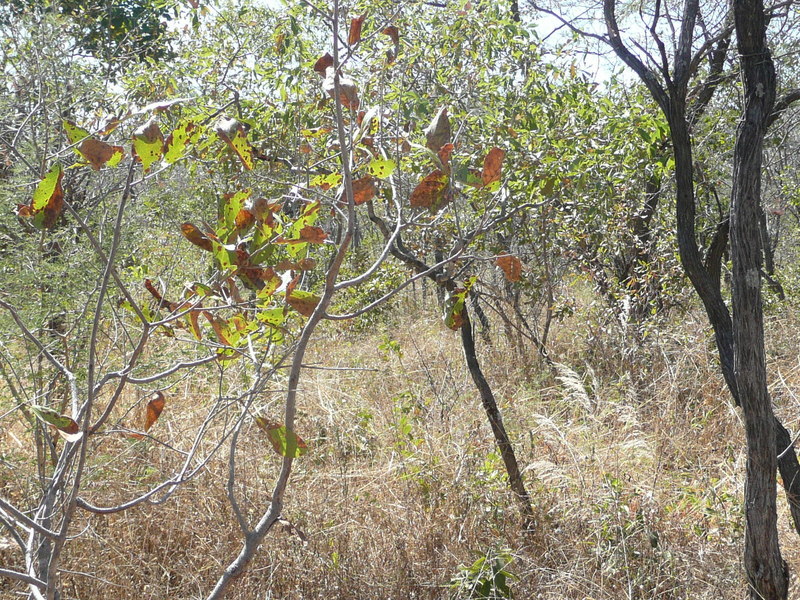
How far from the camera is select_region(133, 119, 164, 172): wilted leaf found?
104 centimetres

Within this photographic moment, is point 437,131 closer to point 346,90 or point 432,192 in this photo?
point 432,192

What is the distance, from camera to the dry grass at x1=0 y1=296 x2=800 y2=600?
2338 mm

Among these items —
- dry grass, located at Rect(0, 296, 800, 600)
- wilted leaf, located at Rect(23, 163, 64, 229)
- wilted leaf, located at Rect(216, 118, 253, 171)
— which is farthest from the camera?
dry grass, located at Rect(0, 296, 800, 600)

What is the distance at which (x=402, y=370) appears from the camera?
14.7 feet

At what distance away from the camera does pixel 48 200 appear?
1040 mm

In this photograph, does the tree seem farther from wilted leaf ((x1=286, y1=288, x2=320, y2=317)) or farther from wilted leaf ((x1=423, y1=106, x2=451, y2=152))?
wilted leaf ((x1=286, y1=288, x2=320, y2=317))

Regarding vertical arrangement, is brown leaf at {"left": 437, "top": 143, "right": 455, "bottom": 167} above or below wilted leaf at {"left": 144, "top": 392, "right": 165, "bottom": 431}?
above

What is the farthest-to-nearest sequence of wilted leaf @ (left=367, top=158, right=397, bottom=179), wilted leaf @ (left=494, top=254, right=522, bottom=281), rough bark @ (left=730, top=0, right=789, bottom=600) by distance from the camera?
1. rough bark @ (left=730, top=0, right=789, bottom=600)
2. wilted leaf @ (left=494, top=254, right=522, bottom=281)
3. wilted leaf @ (left=367, top=158, right=397, bottom=179)

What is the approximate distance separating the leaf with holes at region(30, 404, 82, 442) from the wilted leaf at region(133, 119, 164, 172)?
1.34 feet

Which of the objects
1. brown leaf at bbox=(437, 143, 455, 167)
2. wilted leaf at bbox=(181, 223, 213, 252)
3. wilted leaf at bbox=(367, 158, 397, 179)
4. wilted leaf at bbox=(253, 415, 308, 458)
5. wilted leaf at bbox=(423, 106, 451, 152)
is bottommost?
wilted leaf at bbox=(253, 415, 308, 458)

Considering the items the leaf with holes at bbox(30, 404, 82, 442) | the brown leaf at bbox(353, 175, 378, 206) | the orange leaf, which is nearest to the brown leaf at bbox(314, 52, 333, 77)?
the brown leaf at bbox(353, 175, 378, 206)

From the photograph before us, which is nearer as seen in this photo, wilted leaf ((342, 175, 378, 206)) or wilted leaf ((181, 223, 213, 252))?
wilted leaf ((181, 223, 213, 252))

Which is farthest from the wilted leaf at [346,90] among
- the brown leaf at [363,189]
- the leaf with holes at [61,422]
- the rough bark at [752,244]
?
the rough bark at [752,244]

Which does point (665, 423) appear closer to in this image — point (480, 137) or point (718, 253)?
point (718, 253)
